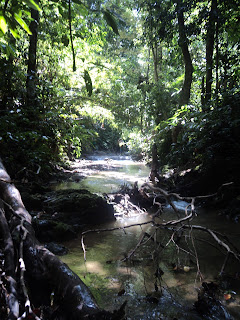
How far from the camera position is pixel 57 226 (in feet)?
12.7

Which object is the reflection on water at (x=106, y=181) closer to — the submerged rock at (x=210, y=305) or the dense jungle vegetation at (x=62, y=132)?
the dense jungle vegetation at (x=62, y=132)

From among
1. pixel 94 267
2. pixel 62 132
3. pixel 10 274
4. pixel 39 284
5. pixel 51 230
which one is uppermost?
pixel 62 132

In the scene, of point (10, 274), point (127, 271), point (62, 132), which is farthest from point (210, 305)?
point (62, 132)

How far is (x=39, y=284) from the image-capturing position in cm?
199

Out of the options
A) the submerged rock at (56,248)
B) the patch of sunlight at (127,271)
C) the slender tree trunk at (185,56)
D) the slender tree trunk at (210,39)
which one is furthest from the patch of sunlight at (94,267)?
the slender tree trunk at (185,56)

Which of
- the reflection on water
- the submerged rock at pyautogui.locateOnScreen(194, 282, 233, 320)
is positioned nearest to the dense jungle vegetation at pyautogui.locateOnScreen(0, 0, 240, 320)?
the submerged rock at pyautogui.locateOnScreen(194, 282, 233, 320)

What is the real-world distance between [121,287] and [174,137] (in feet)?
28.5

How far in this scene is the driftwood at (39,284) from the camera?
5.18 feet

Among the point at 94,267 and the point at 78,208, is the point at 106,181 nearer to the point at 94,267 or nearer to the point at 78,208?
the point at 78,208

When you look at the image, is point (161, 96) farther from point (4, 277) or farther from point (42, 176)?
point (4, 277)

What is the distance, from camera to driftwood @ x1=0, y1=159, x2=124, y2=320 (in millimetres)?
Result: 1578

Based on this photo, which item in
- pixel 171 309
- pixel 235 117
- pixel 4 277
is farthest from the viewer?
pixel 235 117

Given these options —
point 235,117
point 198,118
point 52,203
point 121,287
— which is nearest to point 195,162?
point 198,118

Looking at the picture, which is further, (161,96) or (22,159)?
(161,96)
